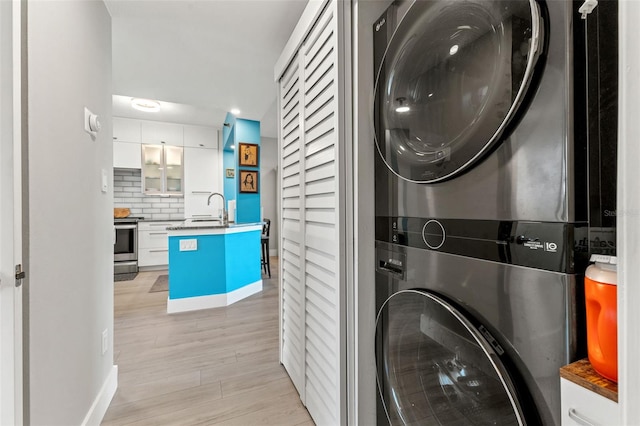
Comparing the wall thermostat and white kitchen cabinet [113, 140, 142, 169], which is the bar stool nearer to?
white kitchen cabinet [113, 140, 142, 169]

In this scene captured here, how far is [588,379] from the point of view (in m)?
0.42

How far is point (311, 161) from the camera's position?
139 centimetres

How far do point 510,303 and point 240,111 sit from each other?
3989 millimetres

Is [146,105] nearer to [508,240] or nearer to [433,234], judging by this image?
[433,234]

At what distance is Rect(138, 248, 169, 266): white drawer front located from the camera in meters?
4.86

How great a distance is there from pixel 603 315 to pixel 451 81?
0.56 metres

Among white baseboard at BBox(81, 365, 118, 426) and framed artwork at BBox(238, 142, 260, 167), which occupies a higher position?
framed artwork at BBox(238, 142, 260, 167)

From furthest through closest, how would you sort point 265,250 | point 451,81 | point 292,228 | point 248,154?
point 265,250, point 248,154, point 292,228, point 451,81

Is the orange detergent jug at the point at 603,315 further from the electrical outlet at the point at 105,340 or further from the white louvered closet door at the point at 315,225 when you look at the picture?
the electrical outlet at the point at 105,340

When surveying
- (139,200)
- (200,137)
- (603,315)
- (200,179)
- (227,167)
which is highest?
(200,137)

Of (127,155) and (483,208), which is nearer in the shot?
(483,208)

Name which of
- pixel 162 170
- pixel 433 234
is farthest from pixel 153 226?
pixel 433 234

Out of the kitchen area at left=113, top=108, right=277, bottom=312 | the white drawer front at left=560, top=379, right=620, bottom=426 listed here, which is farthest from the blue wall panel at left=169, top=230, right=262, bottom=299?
the white drawer front at left=560, top=379, right=620, bottom=426

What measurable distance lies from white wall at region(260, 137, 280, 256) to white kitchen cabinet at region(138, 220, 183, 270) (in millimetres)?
2105
